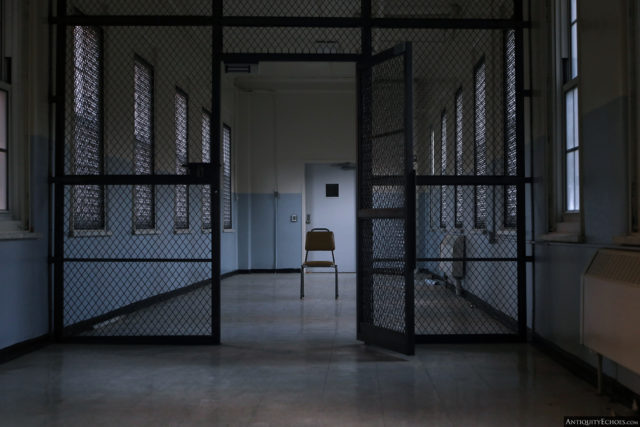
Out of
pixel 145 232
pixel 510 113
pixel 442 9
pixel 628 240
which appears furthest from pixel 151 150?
pixel 628 240

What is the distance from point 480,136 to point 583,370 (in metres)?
3.57

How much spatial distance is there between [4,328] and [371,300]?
Result: 2.49m

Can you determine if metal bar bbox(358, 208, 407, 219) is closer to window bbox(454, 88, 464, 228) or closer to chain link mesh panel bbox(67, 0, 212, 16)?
chain link mesh panel bbox(67, 0, 212, 16)

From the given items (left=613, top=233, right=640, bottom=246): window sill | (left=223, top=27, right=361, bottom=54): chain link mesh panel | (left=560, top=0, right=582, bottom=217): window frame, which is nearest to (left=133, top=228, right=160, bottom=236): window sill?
(left=223, top=27, right=361, bottom=54): chain link mesh panel

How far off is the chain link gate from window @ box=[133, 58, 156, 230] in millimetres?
13

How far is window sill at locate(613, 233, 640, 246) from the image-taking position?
295cm

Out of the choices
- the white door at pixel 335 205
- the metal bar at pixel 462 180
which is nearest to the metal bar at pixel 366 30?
the metal bar at pixel 462 180

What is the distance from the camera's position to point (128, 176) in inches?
178

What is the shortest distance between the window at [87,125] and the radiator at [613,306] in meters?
3.90

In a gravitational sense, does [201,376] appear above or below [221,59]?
below

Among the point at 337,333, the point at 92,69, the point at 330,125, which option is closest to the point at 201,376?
the point at 337,333

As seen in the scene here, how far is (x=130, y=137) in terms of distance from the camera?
240 inches

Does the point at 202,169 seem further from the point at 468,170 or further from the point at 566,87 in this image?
the point at 468,170

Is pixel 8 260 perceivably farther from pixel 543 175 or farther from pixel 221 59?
pixel 543 175
